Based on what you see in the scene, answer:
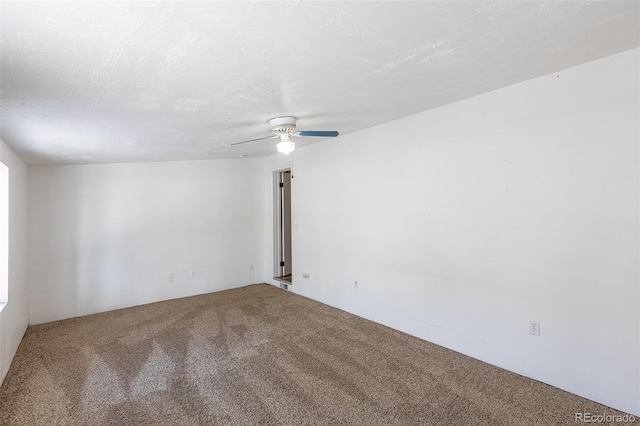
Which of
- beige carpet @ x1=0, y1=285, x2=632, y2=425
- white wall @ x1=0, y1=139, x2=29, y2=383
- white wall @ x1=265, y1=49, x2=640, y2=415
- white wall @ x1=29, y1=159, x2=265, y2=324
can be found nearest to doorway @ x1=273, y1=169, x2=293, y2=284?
white wall @ x1=29, y1=159, x2=265, y2=324

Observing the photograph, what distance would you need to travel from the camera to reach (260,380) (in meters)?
2.67

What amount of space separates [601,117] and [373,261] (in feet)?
8.27

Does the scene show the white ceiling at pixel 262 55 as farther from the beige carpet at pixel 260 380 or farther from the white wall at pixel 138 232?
the beige carpet at pixel 260 380

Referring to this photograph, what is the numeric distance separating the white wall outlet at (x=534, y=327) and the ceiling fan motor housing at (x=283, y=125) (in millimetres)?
2653

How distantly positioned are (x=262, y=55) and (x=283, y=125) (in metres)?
1.33

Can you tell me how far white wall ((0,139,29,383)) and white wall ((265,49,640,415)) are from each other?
3.59 meters

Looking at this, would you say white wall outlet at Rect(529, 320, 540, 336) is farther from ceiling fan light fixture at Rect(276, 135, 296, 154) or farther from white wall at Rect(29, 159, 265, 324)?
white wall at Rect(29, 159, 265, 324)

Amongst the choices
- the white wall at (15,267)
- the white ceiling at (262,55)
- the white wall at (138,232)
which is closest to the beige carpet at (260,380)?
the white wall at (15,267)

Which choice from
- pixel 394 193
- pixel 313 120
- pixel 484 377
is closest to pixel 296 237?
pixel 394 193

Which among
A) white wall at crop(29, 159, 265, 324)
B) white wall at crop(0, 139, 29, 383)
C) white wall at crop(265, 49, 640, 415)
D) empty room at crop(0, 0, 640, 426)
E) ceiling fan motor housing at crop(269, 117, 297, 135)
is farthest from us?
A: white wall at crop(29, 159, 265, 324)

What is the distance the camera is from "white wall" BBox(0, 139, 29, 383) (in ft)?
9.43

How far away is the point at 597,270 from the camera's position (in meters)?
2.28

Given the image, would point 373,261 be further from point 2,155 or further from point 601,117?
point 2,155

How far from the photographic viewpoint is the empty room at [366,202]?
1631 millimetres
